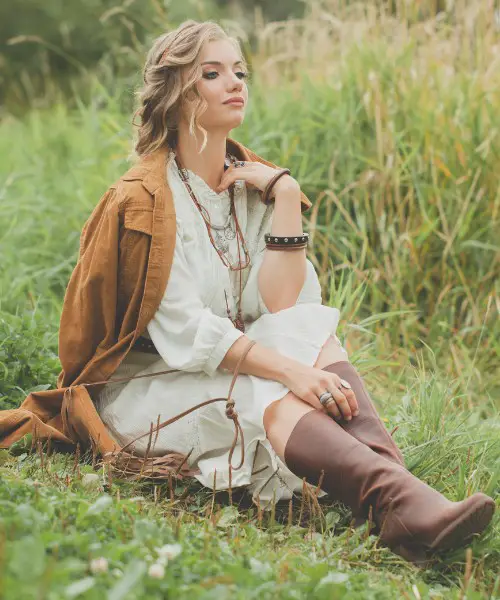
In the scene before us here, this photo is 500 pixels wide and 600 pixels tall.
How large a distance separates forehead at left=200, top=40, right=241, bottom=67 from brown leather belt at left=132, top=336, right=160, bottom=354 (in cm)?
88

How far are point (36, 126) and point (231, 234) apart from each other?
3.72 meters

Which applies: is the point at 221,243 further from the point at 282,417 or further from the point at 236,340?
the point at 282,417

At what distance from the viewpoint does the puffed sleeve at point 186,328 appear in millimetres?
2646

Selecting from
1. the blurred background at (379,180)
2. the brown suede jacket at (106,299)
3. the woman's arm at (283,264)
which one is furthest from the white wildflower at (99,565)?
the blurred background at (379,180)

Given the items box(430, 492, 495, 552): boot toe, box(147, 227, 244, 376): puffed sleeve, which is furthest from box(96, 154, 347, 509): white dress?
box(430, 492, 495, 552): boot toe

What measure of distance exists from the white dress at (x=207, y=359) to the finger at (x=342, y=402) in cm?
15

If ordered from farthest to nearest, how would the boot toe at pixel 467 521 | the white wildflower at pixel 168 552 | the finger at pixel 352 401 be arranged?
the finger at pixel 352 401 < the boot toe at pixel 467 521 < the white wildflower at pixel 168 552

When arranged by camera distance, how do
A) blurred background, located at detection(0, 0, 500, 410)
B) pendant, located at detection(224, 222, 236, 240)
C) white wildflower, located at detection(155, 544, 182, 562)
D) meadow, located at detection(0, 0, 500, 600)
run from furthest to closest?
blurred background, located at detection(0, 0, 500, 410), pendant, located at detection(224, 222, 236, 240), meadow, located at detection(0, 0, 500, 600), white wildflower, located at detection(155, 544, 182, 562)

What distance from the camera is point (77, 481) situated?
249 cm

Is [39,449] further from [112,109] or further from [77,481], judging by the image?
[112,109]

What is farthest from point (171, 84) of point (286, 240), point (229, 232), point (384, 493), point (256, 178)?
point (384, 493)

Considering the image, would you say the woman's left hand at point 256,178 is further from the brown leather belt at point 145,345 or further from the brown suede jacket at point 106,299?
the brown leather belt at point 145,345

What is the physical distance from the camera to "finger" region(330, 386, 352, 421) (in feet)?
8.35

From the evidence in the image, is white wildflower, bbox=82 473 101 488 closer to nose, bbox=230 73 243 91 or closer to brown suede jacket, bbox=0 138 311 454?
brown suede jacket, bbox=0 138 311 454
